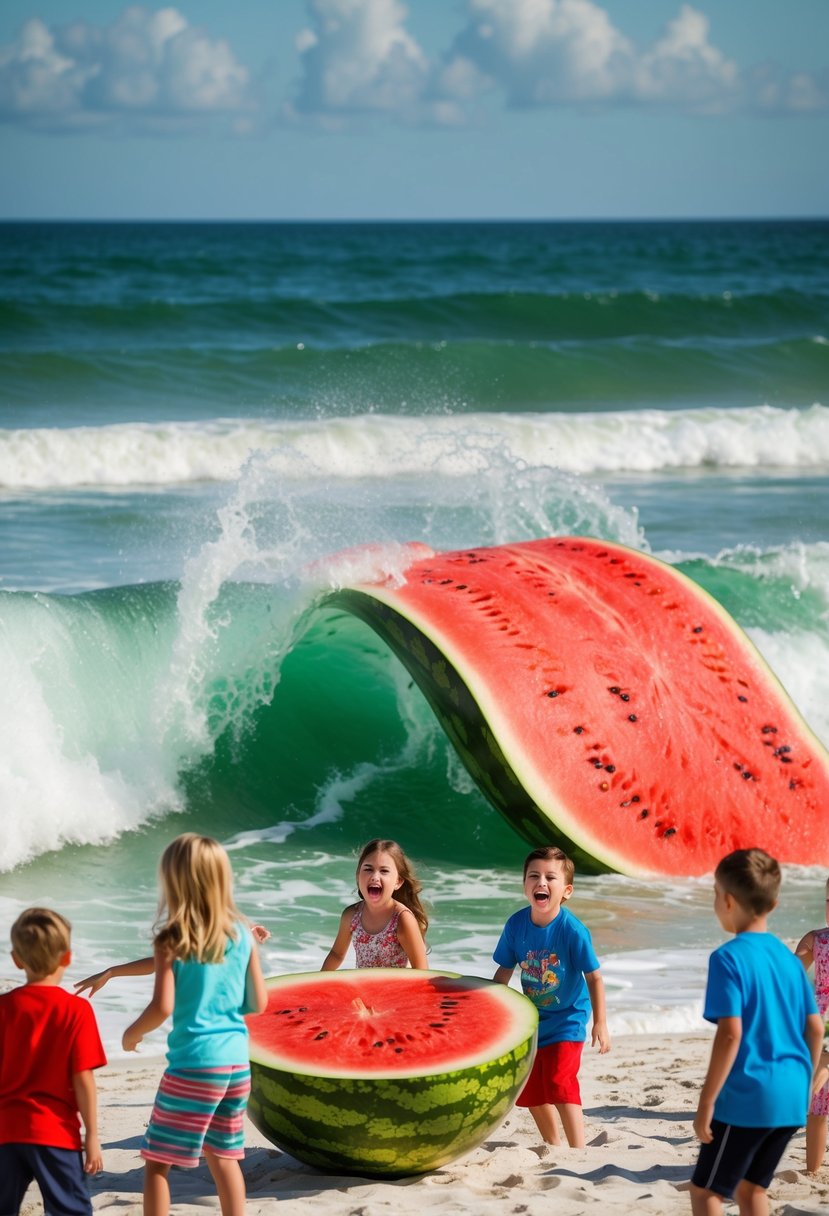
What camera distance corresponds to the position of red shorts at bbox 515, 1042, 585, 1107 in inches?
147

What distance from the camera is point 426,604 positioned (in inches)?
246

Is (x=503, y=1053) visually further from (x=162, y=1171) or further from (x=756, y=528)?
(x=756, y=528)

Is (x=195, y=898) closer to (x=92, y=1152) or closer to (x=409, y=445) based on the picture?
(x=92, y=1152)

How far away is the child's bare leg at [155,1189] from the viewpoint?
301 centimetres

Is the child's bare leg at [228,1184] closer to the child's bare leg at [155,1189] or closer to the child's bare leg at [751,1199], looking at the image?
the child's bare leg at [155,1189]

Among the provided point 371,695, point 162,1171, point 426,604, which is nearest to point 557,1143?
point 162,1171

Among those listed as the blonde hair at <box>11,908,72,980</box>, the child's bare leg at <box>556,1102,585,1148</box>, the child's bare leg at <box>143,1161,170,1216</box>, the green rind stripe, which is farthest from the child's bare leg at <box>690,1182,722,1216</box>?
the blonde hair at <box>11,908,72,980</box>

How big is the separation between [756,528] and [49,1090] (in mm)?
10716

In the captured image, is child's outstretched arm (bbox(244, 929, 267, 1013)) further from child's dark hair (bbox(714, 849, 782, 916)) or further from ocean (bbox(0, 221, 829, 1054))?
ocean (bbox(0, 221, 829, 1054))

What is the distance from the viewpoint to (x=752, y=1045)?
2.93 m

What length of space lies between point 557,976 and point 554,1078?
0.81 ft

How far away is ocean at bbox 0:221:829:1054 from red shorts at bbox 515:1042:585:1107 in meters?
1.24

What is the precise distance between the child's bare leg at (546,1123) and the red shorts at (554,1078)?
1cm

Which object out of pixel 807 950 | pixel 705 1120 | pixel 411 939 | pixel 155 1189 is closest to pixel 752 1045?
pixel 705 1120
